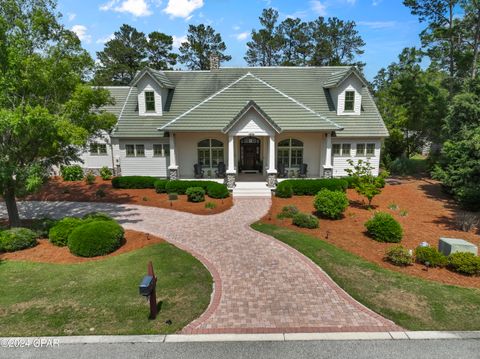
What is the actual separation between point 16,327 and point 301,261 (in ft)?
26.5

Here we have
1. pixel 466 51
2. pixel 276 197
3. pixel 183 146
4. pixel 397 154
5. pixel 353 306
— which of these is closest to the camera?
pixel 353 306

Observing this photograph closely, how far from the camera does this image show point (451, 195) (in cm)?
1917

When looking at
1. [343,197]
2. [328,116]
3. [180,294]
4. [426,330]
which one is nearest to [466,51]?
[328,116]

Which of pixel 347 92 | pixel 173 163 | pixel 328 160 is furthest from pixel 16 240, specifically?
pixel 347 92

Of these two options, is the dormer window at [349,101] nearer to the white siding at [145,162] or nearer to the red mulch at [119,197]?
the red mulch at [119,197]

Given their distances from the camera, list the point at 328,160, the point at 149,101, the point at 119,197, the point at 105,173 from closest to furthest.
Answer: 1. the point at 119,197
2. the point at 328,160
3. the point at 149,101
4. the point at 105,173

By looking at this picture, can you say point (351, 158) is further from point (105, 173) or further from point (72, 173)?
point (72, 173)

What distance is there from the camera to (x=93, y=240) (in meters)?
11.0

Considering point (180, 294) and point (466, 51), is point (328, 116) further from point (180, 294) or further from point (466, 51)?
point (180, 294)

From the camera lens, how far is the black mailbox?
6549mm

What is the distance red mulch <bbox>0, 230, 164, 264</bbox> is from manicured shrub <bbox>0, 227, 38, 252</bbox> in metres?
0.20

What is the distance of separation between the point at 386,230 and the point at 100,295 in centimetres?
1060

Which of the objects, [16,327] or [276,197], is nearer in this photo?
[16,327]

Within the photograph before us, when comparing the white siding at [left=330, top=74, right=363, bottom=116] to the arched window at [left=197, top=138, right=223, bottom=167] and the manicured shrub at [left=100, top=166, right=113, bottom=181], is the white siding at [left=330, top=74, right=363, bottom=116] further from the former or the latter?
the manicured shrub at [left=100, top=166, right=113, bottom=181]
